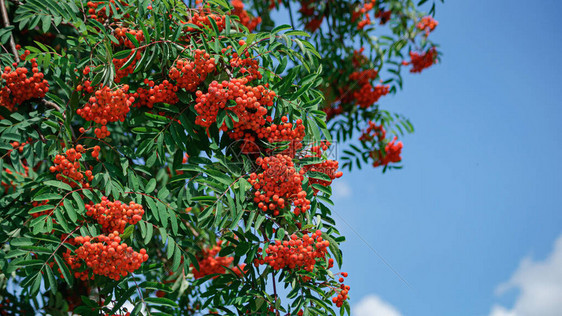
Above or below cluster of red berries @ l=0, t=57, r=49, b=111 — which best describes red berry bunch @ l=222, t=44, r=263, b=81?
above

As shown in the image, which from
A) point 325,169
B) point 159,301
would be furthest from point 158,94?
point 159,301

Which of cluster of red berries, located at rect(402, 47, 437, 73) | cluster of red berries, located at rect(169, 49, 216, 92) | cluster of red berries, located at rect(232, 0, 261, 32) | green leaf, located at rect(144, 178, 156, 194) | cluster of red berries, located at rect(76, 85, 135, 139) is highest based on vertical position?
cluster of red berries, located at rect(402, 47, 437, 73)

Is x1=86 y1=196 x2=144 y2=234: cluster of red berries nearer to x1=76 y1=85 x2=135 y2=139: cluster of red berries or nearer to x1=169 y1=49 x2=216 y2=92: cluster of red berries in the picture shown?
x1=76 y1=85 x2=135 y2=139: cluster of red berries

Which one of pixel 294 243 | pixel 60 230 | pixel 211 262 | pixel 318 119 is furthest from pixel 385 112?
pixel 60 230

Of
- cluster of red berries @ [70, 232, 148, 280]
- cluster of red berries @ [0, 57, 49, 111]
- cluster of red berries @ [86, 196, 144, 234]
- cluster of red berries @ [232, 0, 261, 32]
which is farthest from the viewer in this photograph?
cluster of red berries @ [232, 0, 261, 32]

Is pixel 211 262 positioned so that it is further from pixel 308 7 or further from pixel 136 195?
pixel 308 7

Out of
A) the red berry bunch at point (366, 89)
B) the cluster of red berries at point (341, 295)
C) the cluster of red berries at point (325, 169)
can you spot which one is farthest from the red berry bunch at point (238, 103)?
the red berry bunch at point (366, 89)

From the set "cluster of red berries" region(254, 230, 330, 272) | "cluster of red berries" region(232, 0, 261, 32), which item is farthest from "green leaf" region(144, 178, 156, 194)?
"cluster of red berries" region(232, 0, 261, 32)

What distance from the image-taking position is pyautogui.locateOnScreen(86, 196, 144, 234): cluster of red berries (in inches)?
106

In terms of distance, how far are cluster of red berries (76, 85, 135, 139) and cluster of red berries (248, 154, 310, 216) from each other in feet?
2.70

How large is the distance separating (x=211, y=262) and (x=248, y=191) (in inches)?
81.3

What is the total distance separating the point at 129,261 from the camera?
2.62m

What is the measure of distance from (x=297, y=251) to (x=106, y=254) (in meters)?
0.96

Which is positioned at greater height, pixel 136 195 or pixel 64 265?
pixel 136 195
